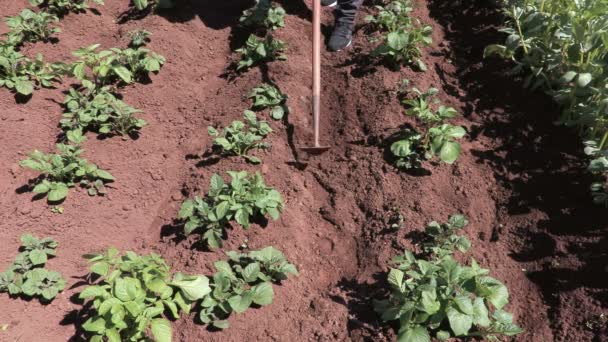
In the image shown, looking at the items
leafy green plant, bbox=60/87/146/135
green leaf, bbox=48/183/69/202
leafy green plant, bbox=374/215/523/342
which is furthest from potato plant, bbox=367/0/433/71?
green leaf, bbox=48/183/69/202

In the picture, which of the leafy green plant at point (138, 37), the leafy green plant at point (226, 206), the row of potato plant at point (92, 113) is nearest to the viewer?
the leafy green plant at point (226, 206)

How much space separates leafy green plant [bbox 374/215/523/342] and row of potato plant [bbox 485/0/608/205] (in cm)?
93

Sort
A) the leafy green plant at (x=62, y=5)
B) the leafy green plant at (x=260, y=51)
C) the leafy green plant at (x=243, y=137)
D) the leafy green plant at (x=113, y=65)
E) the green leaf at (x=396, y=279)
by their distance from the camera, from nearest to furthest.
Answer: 1. the green leaf at (x=396, y=279)
2. the leafy green plant at (x=243, y=137)
3. the leafy green plant at (x=113, y=65)
4. the leafy green plant at (x=260, y=51)
5. the leafy green plant at (x=62, y=5)

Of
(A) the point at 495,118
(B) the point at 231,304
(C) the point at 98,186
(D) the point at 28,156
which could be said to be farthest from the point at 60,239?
(A) the point at 495,118

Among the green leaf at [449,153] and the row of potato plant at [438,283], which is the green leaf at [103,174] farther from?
the green leaf at [449,153]

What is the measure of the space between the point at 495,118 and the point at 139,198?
2.43 meters

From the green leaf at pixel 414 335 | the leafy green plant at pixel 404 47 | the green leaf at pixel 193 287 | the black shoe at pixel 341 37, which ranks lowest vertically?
the green leaf at pixel 193 287

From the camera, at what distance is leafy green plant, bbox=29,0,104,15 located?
4383 millimetres

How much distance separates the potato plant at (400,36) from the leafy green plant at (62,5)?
254cm

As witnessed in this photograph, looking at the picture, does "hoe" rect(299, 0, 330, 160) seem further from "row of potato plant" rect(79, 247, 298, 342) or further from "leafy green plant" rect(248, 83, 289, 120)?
"row of potato plant" rect(79, 247, 298, 342)

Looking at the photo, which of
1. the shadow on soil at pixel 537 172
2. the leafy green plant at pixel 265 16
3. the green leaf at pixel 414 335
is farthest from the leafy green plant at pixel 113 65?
the green leaf at pixel 414 335

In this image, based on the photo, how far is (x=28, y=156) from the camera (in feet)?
11.1

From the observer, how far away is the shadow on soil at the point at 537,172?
8.69 ft

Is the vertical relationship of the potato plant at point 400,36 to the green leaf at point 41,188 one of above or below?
above
